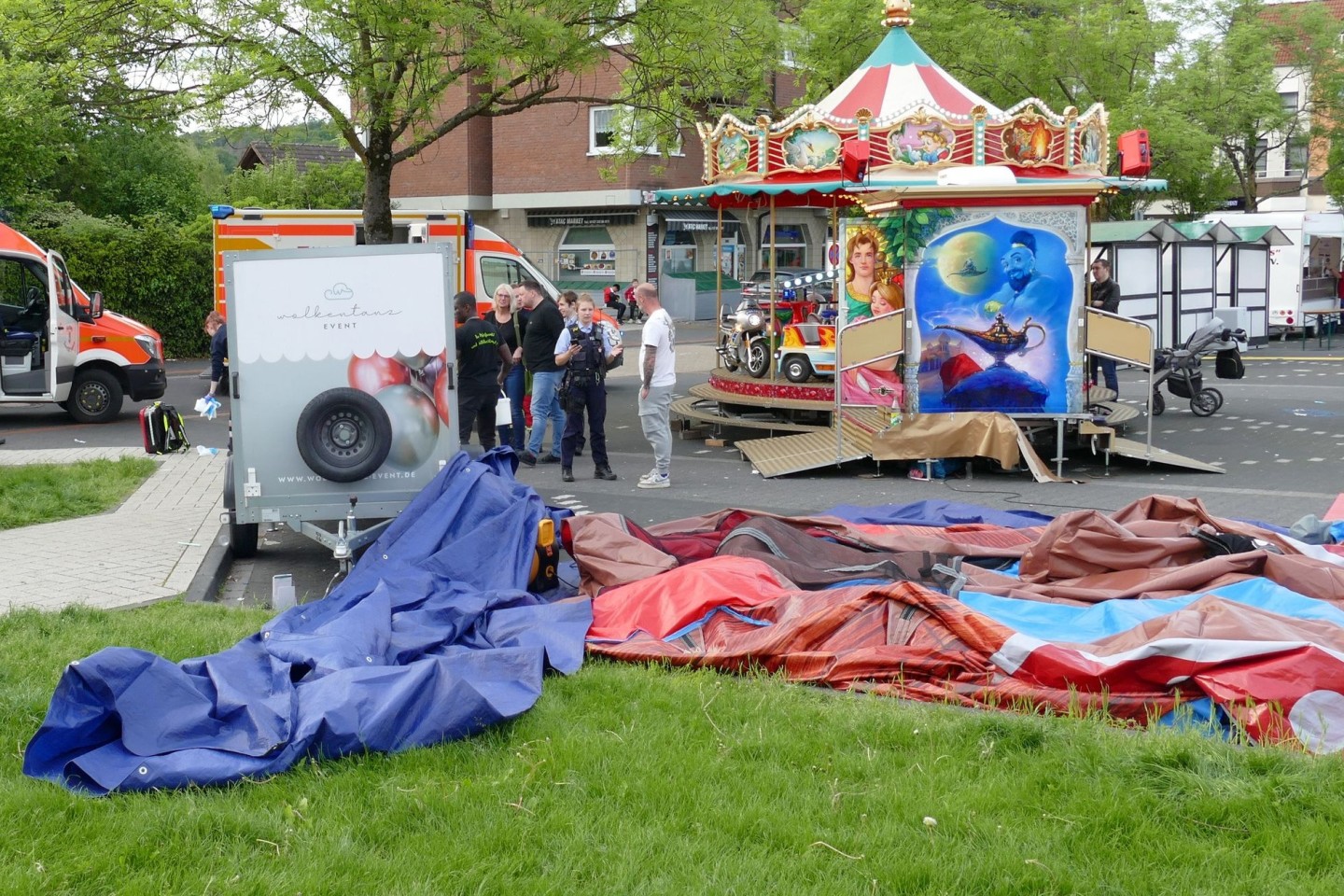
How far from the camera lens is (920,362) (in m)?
13.1

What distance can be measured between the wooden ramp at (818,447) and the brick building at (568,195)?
28.1m

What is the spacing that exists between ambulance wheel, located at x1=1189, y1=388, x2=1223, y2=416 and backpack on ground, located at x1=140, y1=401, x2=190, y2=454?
40.6 ft

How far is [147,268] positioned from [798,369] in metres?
15.6

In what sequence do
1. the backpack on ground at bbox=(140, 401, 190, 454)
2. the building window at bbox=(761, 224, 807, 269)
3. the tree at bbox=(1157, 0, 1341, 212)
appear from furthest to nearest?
the building window at bbox=(761, 224, 807, 269)
the tree at bbox=(1157, 0, 1341, 212)
the backpack on ground at bbox=(140, 401, 190, 454)

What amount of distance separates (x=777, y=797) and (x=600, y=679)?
58.7 inches

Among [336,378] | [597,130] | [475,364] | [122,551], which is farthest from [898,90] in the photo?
[597,130]

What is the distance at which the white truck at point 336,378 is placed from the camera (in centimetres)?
863

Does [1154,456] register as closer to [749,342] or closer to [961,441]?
[961,441]

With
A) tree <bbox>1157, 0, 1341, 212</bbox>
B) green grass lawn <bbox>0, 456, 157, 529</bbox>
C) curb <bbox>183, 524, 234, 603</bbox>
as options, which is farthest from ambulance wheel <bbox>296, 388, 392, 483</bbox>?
tree <bbox>1157, 0, 1341, 212</bbox>

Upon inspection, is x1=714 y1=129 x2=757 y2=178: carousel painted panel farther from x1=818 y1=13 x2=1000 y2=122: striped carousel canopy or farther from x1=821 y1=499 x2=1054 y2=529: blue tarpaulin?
x1=821 y1=499 x2=1054 y2=529: blue tarpaulin

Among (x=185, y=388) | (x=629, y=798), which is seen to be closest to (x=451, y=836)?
(x=629, y=798)

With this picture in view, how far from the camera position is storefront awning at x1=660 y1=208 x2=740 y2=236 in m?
43.8

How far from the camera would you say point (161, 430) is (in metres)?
13.9

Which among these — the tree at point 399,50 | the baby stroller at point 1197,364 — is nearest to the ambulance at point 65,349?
the tree at point 399,50
